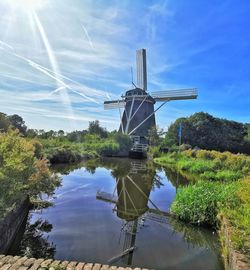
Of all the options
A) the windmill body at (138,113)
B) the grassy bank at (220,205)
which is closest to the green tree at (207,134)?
the windmill body at (138,113)

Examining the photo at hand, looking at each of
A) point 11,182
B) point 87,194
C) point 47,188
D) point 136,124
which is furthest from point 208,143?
point 11,182

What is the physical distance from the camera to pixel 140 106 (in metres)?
38.3

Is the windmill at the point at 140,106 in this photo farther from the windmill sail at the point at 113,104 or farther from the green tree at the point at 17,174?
the green tree at the point at 17,174

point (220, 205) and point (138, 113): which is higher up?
point (138, 113)

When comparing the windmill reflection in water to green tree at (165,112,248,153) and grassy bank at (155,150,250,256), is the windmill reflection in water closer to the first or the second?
grassy bank at (155,150,250,256)

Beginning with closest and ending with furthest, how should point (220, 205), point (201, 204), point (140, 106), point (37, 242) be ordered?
point (37, 242)
point (220, 205)
point (201, 204)
point (140, 106)

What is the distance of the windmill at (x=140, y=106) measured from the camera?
38416mm

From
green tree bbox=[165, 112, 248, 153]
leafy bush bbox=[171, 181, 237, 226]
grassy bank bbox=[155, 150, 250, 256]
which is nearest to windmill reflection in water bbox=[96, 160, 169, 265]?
leafy bush bbox=[171, 181, 237, 226]

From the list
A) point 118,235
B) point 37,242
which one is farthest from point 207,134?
point 37,242

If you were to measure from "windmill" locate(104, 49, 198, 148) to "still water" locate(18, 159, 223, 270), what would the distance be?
28180 mm

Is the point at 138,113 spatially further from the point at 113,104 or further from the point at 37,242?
the point at 37,242

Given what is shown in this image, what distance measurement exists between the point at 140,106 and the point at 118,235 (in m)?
32.3

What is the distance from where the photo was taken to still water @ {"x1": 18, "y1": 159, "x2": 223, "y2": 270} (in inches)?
218

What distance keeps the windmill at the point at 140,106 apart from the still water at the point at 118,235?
92.5 feet
